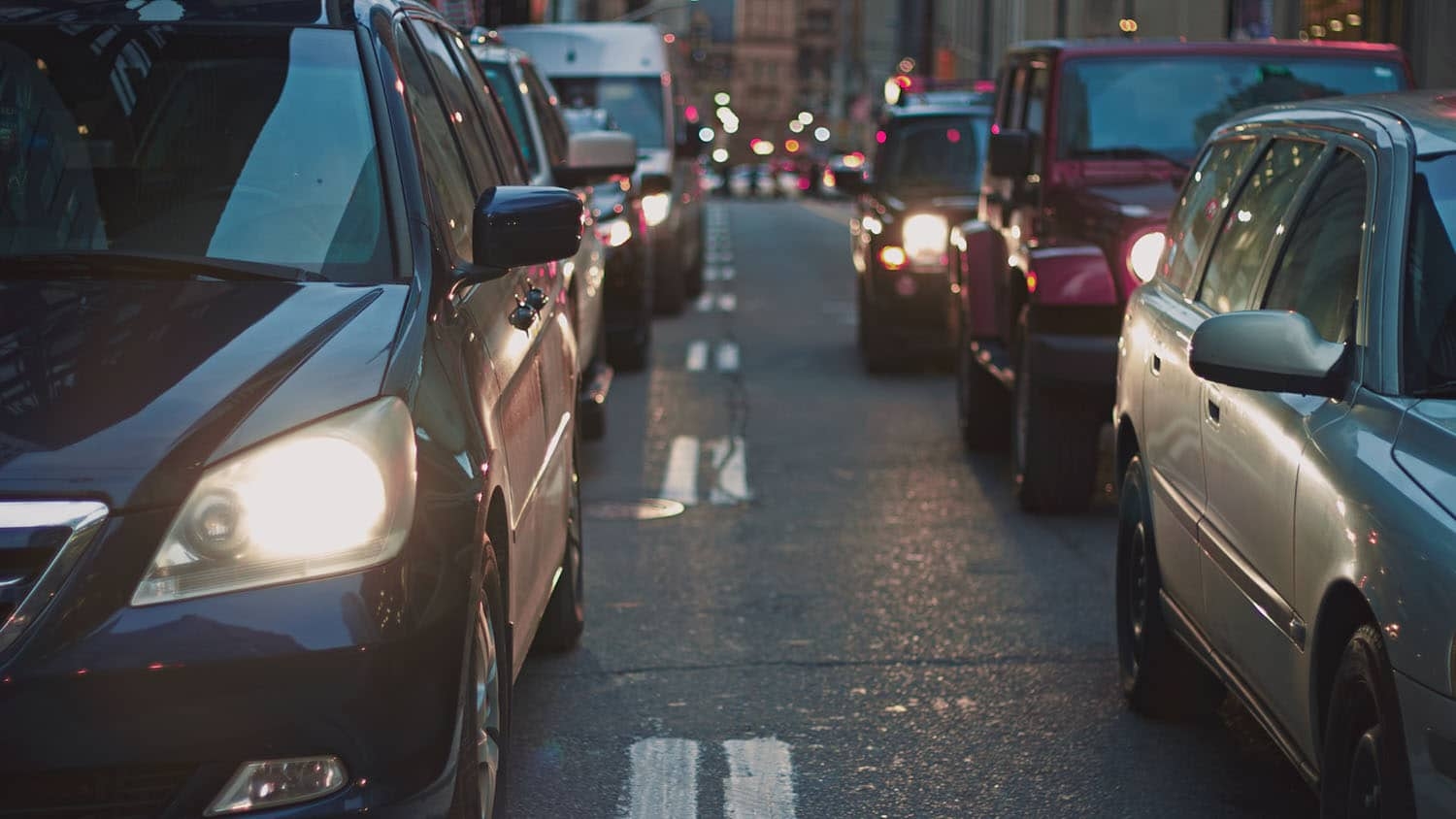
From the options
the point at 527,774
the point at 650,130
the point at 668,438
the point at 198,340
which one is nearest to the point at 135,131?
the point at 198,340

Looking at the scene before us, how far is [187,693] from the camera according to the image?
10.6 ft

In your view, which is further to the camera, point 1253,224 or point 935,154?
point 935,154

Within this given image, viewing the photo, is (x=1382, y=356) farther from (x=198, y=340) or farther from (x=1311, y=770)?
(x=198, y=340)

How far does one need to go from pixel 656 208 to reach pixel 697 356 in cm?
248

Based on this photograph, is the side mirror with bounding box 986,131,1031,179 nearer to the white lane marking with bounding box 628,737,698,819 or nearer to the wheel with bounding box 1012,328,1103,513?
the wheel with bounding box 1012,328,1103,513

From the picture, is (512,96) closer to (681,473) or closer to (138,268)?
(681,473)

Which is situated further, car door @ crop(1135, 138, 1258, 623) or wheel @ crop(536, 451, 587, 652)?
wheel @ crop(536, 451, 587, 652)

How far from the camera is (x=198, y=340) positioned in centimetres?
374

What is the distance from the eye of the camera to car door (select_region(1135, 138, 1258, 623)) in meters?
5.06

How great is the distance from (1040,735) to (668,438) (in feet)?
20.6

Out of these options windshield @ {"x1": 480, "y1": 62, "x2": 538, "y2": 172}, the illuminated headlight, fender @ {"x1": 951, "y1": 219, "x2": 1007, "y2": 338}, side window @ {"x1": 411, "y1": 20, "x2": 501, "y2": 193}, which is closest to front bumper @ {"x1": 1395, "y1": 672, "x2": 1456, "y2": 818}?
side window @ {"x1": 411, "y1": 20, "x2": 501, "y2": 193}

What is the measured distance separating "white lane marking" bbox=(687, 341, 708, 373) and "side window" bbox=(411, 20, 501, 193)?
945 cm

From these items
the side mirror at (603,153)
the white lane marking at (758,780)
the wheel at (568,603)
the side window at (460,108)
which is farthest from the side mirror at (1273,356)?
the side mirror at (603,153)

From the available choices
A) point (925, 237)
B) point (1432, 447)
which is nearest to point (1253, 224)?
point (1432, 447)
